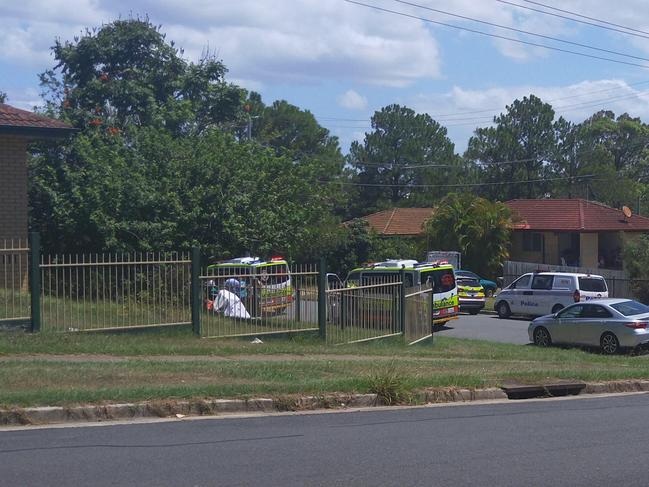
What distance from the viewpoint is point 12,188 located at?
21.1 meters

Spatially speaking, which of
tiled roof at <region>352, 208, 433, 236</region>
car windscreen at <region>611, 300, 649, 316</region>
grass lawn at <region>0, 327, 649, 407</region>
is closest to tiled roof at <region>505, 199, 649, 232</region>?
tiled roof at <region>352, 208, 433, 236</region>

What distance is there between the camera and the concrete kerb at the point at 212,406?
10461 millimetres

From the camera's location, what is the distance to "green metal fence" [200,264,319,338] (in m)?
18.1

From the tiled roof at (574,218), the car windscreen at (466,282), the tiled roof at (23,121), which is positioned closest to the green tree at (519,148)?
the tiled roof at (574,218)

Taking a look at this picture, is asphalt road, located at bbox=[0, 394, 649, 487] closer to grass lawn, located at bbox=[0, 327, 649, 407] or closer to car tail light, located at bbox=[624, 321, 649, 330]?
grass lawn, located at bbox=[0, 327, 649, 407]

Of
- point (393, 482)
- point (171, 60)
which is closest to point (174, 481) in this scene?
point (393, 482)

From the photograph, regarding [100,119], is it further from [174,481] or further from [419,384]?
[174,481]

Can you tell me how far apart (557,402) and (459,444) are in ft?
14.1

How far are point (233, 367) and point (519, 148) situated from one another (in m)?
59.0

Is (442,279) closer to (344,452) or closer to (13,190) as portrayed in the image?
(13,190)

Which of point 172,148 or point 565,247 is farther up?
point 172,148

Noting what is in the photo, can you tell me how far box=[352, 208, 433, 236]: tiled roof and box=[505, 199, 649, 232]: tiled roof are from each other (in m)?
7.71

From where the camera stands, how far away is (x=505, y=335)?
1112 inches

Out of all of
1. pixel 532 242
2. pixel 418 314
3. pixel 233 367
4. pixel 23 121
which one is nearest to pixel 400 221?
pixel 532 242
